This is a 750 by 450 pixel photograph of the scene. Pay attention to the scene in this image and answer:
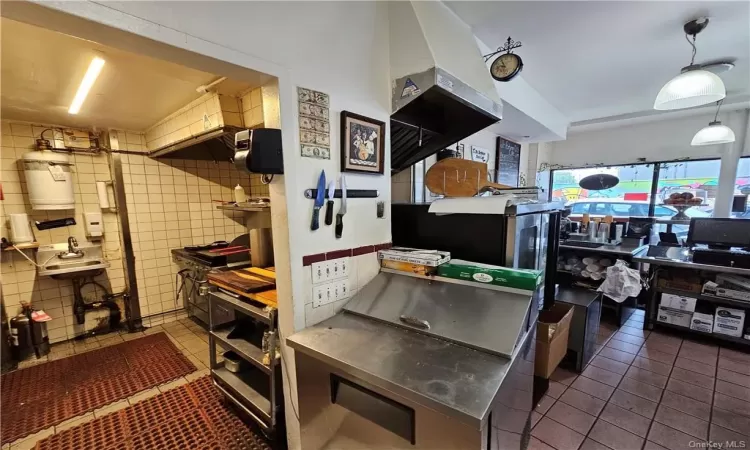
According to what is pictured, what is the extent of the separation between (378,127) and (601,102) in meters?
3.43

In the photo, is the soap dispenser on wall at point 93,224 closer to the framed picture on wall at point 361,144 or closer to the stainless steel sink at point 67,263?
the stainless steel sink at point 67,263

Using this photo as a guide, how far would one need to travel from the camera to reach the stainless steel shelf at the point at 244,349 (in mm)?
1632

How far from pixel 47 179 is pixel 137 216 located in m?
0.75

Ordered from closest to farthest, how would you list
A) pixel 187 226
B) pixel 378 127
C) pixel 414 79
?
pixel 414 79
pixel 378 127
pixel 187 226

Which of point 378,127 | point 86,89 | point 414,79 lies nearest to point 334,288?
point 378,127

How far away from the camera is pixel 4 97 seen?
2162 mm

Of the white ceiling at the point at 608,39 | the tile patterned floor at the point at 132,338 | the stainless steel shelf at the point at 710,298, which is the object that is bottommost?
the tile patterned floor at the point at 132,338

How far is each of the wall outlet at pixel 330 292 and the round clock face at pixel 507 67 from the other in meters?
1.65

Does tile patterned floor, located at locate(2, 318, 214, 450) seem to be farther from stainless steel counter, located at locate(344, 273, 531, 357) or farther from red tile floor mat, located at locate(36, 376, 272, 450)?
stainless steel counter, located at locate(344, 273, 531, 357)

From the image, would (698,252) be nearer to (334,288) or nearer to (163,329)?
(334,288)

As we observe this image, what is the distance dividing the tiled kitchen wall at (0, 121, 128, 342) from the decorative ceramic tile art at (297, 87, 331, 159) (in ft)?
10.0

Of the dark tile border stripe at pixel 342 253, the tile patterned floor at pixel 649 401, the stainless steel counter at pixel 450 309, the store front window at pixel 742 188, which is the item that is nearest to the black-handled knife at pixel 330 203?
the dark tile border stripe at pixel 342 253

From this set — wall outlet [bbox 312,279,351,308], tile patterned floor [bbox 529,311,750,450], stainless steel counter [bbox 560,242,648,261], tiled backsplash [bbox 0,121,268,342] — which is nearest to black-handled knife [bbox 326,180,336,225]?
wall outlet [bbox 312,279,351,308]

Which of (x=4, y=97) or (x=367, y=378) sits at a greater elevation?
(x=4, y=97)
